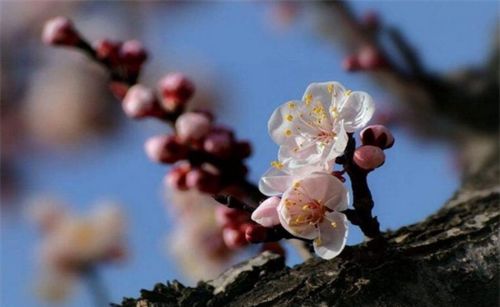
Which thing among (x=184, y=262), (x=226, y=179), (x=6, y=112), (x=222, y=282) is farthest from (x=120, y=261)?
(x=222, y=282)

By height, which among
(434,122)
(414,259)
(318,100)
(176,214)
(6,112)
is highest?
(6,112)

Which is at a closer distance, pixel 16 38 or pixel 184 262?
pixel 184 262

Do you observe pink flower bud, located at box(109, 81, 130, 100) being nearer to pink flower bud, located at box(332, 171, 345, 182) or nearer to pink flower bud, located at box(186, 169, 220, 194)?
pink flower bud, located at box(186, 169, 220, 194)

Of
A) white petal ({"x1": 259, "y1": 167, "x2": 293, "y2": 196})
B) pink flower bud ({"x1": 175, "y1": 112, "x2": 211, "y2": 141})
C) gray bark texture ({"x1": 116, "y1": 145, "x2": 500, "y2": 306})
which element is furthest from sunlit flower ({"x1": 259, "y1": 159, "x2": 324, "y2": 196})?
pink flower bud ({"x1": 175, "y1": 112, "x2": 211, "y2": 141})

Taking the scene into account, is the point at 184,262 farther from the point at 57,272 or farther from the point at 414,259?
the point at 414,259

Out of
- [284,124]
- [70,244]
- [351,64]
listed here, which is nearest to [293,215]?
[284,124]

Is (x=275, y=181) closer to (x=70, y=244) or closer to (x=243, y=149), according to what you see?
(x=243, y=149)
